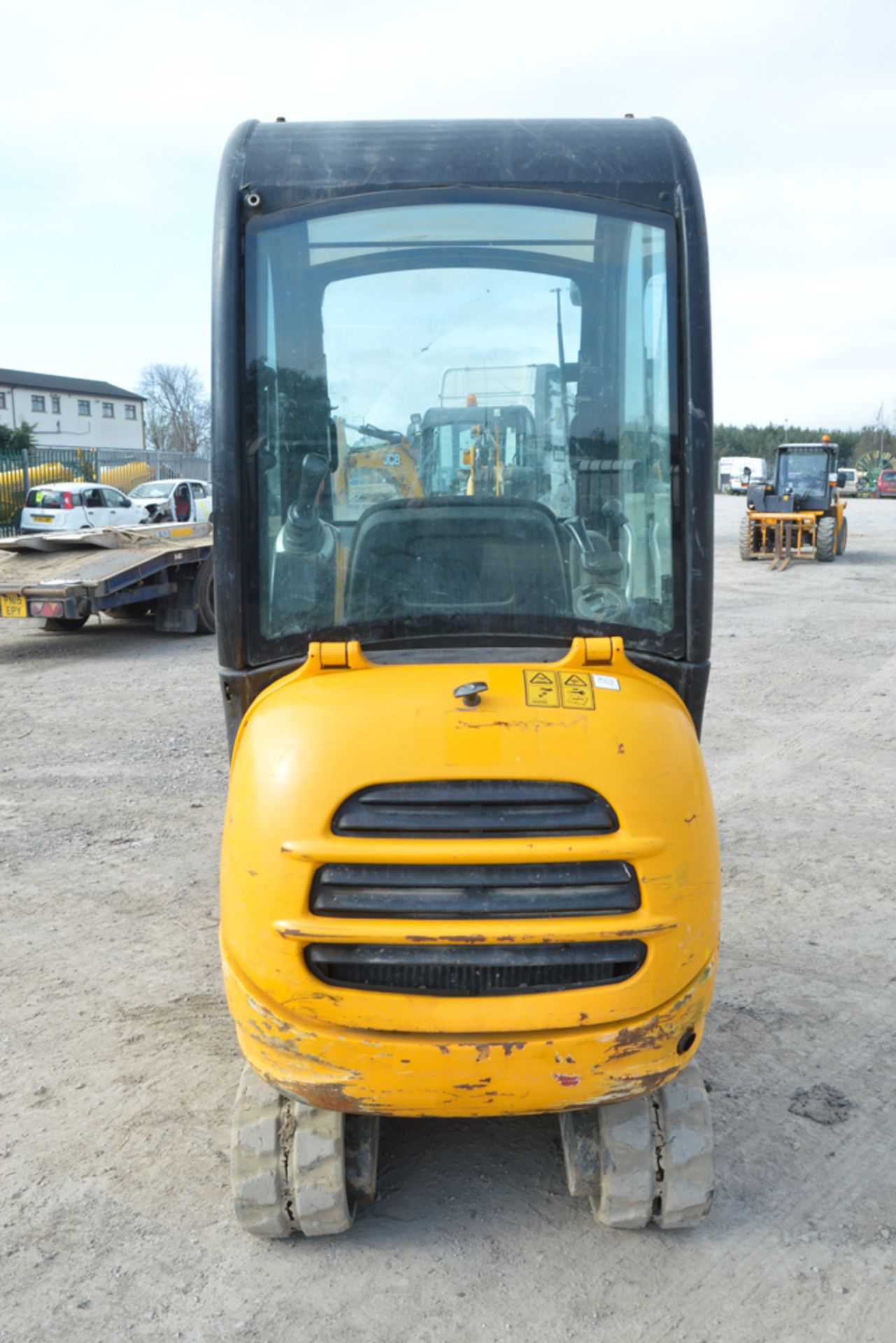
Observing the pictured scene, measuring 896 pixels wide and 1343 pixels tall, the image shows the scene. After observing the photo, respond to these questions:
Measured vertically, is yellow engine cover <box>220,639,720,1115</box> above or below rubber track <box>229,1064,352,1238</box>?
above

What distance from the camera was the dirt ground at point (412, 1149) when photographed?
8.81 feet

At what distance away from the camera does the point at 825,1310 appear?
105 inches

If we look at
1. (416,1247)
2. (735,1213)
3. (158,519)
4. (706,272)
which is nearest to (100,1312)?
(416,1247)

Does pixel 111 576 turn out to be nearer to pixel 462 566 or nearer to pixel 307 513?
pixel 307 513

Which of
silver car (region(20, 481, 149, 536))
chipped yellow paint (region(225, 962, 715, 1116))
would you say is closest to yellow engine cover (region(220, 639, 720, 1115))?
chipped yellow paint (region(225, 962, 715, 1116))

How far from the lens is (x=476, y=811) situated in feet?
8.38

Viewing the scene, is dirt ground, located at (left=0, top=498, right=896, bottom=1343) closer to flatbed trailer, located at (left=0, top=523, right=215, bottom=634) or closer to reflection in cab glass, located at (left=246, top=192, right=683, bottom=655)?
reflection in cab glass, located at (left=246, top=192, right=683, bottom=655)

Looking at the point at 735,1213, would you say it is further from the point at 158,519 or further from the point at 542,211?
the point at 158,519

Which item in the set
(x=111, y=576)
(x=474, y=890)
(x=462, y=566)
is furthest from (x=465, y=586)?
(x=111, y=576)

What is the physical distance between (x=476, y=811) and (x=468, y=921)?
25 cm

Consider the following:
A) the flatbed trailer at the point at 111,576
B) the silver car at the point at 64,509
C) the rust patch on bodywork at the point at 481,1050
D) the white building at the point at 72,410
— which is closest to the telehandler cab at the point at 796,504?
the silver car at the point at 64,509

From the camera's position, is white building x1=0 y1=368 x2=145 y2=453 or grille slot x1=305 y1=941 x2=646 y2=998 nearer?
grille slot x1=305 y1=941 x2=646 y2=998

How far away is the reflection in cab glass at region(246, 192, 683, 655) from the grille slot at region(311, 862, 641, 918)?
2.30ft

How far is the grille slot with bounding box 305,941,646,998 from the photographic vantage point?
2.51m
